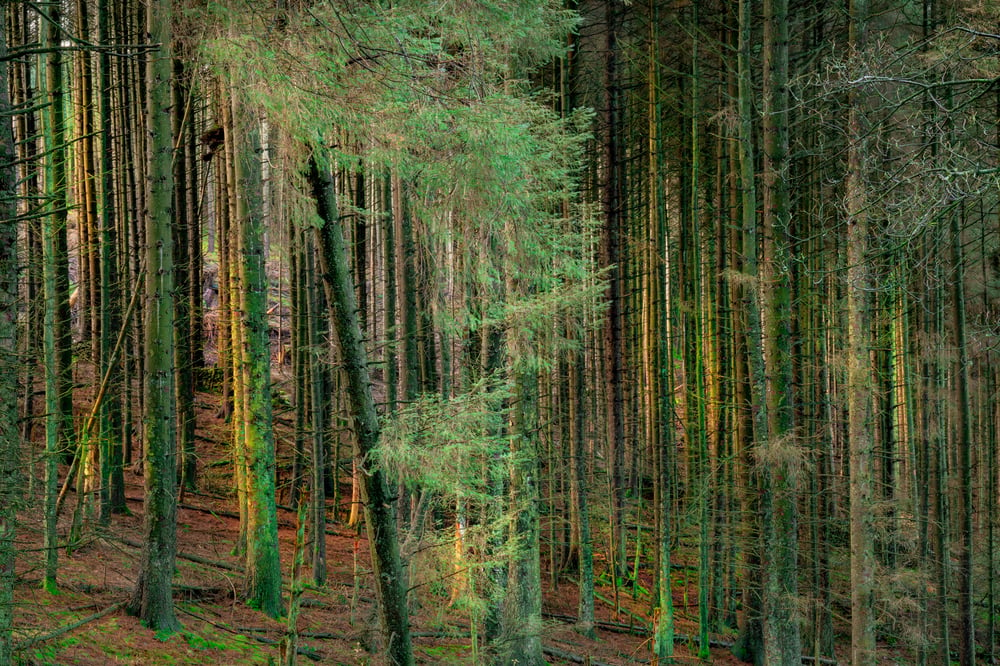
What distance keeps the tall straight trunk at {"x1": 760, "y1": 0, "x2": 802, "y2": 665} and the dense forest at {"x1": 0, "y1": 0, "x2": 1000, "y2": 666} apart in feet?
0.14

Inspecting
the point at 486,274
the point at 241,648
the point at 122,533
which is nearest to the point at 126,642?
the point at 241,648

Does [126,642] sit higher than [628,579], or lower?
higher

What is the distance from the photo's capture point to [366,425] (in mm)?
6426

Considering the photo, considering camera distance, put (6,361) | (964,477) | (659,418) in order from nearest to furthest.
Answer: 1. (6,361)
2. (964,477)
3. (659,418)

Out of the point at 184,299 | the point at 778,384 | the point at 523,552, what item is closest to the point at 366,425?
the point at 523,552

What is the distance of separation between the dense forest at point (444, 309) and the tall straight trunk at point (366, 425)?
27 mm

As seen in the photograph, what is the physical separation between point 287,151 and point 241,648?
5196 millimetres

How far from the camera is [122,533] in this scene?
10.4 meters

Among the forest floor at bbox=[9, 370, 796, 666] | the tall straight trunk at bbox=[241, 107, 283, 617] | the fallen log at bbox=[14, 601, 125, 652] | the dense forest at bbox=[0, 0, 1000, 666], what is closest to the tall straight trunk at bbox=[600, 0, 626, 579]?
the dense forest at bbox=[0, 0, 1000, 666]

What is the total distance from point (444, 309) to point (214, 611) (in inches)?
185

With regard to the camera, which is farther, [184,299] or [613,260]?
[613,260]

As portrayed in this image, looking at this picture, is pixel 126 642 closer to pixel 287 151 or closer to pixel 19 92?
pixel 287 151

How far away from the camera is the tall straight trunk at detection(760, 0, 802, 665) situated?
9961 millimetres

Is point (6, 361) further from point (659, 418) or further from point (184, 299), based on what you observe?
point (659, 418)
